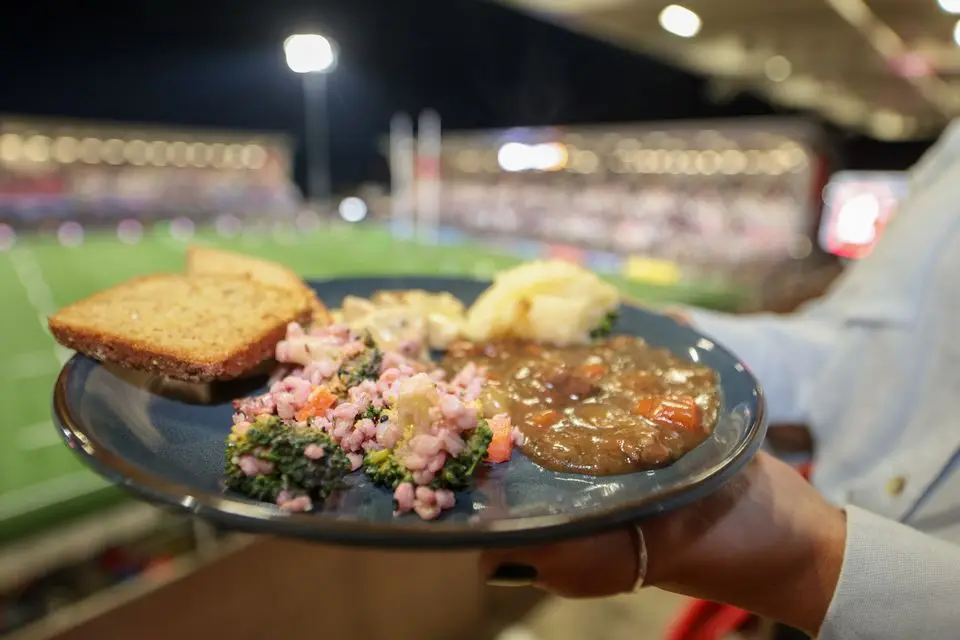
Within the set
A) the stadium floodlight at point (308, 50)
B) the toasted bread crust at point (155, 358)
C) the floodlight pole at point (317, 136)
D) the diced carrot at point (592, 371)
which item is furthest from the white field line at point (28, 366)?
the floodlight pole at point (317, 136)

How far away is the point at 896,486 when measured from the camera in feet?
4.81

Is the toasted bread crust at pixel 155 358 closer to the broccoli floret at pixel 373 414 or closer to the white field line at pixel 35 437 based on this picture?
the broccoli floret at pixel 373 414

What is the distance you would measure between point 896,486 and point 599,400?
853mm

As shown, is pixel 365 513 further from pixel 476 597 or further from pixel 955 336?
pixel 476 597

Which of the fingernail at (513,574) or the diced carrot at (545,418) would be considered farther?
the diced carrot at (545,418)

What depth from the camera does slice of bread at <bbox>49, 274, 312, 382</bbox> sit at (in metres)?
1.15

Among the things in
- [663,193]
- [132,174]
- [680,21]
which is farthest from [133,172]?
[680,21]

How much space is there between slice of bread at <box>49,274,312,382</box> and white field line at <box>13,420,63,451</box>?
49.4 inches

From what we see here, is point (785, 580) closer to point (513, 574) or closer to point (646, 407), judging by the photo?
point (646, 407)

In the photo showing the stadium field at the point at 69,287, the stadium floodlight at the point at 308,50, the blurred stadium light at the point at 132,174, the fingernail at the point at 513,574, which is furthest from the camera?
the stadium floodlight at the point at 308,50

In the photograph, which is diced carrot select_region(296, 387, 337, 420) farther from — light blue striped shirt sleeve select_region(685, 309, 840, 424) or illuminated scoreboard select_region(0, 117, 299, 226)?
illuminated scoreboard select_region(0, 117, 299, 226)

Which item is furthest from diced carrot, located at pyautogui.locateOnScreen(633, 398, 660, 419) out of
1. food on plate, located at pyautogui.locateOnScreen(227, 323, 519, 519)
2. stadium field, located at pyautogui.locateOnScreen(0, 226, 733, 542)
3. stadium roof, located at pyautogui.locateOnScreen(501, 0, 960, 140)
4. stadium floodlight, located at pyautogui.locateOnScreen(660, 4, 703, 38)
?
stadium floodlight, located at pyautogui.locateOnScreen(660, 4, 703, 38)

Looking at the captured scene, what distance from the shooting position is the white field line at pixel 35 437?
2283mm

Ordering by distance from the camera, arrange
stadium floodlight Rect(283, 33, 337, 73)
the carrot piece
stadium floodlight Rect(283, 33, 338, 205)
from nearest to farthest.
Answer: the carrot piece < stadium floodlight Rect(283, 33, 337, 73) < stadium floodlight Rect(283, 33, 338, 205)
